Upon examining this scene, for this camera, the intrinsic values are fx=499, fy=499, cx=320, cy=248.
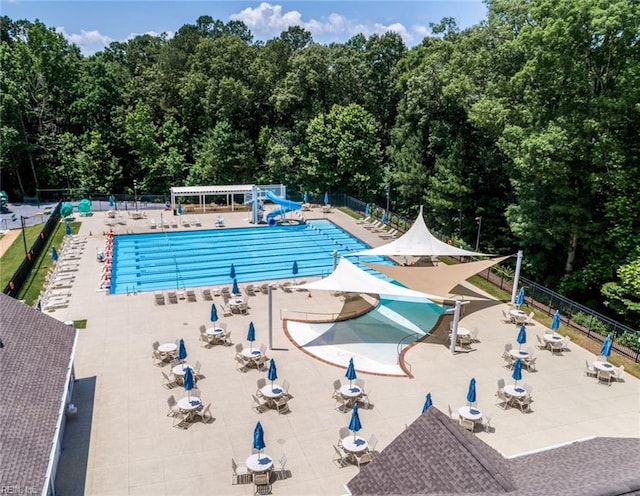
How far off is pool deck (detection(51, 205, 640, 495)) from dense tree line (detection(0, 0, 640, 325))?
8128mm

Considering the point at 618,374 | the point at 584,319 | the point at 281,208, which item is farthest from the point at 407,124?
the point at 618,374

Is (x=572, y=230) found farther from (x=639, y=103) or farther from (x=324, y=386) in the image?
(x=324, y=386)

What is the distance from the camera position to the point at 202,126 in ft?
157

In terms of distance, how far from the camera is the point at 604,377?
16156 millimetres

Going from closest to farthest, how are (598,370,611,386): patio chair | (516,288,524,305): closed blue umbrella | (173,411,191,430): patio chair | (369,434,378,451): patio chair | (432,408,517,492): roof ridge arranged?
(432,408,517,492): roof ridge, (369,434,378,451): patio chair, (173,411,191,430): patio chair, (598,370,611,386): patio chair, (516,288,524,305): closed blue umbrella

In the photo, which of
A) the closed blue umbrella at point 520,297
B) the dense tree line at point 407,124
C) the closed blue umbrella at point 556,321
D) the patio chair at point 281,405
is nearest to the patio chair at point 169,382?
the patio chair at point 281,405

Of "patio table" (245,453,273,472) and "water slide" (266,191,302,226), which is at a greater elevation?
"water slide" (266,191,302,226)

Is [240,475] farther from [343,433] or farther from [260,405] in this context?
[260,405]

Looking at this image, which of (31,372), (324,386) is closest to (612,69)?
(324,386)

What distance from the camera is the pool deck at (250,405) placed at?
11578mm

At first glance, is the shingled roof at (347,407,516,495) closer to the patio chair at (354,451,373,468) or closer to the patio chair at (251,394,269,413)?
the patio chair at (354,451,373,468)

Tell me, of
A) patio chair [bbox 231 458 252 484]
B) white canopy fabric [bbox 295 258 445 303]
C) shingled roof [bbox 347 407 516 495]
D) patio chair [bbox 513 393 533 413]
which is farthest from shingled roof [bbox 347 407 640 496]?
white canopy fabric [bbox 295 258 445 303]

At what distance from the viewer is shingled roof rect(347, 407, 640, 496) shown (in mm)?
7227

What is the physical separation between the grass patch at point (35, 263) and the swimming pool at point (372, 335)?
11.9m
